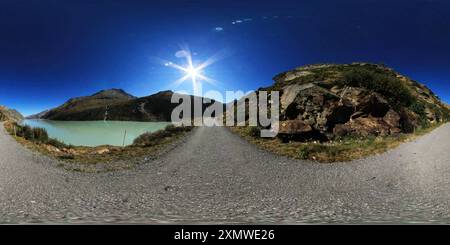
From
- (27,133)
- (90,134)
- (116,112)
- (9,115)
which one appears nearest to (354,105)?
(27,133)

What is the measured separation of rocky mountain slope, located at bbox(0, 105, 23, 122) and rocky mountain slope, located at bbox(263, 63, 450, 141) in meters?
39.1

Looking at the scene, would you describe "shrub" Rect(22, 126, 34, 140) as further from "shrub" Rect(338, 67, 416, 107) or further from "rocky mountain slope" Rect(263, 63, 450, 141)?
"shrub" Rect(338, 67, 416, 107)

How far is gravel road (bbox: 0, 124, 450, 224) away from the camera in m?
7.11

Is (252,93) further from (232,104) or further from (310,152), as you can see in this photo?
(310,152)

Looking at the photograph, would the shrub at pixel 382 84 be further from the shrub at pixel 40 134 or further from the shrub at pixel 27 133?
the shrub at pixel 27 133

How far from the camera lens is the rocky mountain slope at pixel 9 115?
47.7m

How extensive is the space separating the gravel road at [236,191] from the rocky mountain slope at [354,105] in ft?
26.1

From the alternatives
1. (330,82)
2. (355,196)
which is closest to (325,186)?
(355,196)

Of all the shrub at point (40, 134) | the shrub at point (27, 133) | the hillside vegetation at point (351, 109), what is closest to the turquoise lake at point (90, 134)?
the shrub at point (40, 134)

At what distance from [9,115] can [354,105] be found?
166ft

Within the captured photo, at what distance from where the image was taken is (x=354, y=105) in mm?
26141

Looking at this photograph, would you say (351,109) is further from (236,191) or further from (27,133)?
(27,133)

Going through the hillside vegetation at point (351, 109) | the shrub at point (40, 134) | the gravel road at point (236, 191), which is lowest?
the gravel road at point (236, 191)

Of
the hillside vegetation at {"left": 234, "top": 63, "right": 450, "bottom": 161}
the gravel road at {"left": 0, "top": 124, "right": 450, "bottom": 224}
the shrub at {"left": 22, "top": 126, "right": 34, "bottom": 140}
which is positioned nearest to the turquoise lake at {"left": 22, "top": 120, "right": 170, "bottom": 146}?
the shrub at {"left": 22, "top": 126, "right": 34, "bottom": 140}
